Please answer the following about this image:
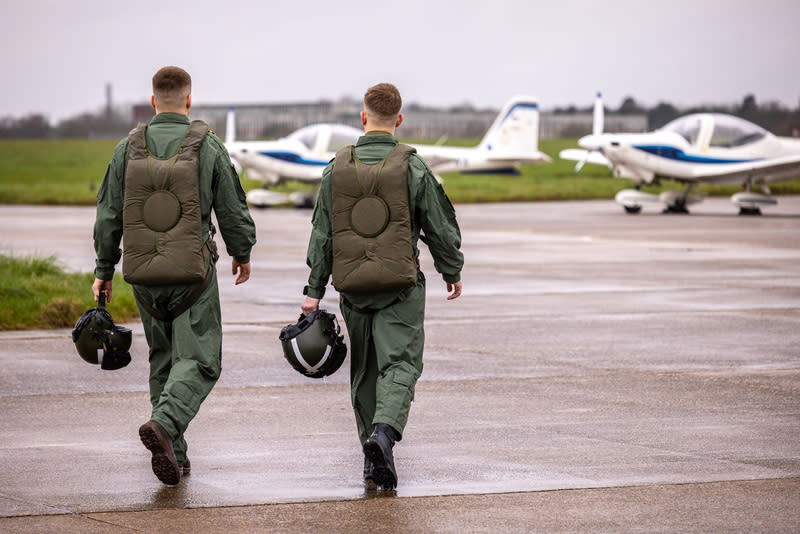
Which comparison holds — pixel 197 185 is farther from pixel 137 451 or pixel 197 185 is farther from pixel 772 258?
pixel 772 258

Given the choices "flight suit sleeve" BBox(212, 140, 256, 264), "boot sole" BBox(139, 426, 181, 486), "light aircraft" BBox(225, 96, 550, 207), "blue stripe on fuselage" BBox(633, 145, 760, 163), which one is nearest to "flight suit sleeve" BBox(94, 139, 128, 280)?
"flight suit sleeve" BBox(212, 140, 256, 264)

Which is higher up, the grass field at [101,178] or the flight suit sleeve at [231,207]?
the flight suit sleeve at [231,207]

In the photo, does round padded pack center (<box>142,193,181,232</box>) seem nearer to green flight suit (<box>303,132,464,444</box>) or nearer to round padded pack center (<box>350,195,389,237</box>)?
green flight suit (<box>303,132,464,444</box>)

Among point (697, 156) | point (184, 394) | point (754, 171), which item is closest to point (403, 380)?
point (184, 394)

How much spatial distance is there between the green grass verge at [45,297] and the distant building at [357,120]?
55.8 m

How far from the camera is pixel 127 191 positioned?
589 cm

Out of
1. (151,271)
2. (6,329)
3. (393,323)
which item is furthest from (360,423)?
(6,329)

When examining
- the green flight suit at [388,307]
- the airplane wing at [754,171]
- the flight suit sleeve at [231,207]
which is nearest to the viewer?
the green flight suit at [388,307]

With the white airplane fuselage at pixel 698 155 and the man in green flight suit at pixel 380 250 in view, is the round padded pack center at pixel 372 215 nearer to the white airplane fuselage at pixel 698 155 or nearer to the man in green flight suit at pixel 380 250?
the man in green flight suit at pixel 380 250

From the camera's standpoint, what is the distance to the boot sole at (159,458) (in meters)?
5.59

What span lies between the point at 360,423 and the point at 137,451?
48.9 inches

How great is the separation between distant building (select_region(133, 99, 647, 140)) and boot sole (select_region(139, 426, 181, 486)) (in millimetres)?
64892

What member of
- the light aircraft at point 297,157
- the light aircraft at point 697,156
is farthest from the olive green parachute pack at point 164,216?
the light aircraft at point 297,157

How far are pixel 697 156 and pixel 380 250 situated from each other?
29206mm
